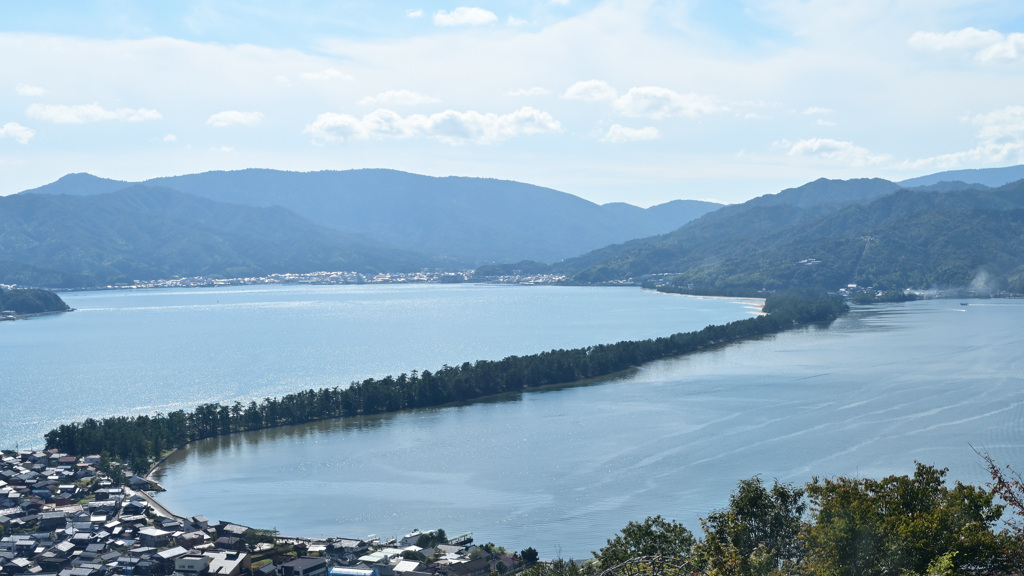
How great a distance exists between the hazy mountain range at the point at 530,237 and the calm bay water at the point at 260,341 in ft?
58.8

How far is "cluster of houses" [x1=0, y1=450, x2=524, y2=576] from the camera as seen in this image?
1210cm

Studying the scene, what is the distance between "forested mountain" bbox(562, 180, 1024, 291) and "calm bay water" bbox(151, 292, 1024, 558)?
146 feet

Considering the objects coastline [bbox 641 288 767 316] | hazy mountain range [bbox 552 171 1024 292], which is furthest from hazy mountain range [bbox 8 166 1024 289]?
coastline [bbox 641 288 767 316]

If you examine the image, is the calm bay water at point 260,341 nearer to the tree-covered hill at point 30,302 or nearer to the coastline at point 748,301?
the coastline at point 748,301

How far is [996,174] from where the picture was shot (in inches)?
A: 6718

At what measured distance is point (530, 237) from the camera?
183750 millimetres

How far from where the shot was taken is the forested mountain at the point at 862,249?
72.1m

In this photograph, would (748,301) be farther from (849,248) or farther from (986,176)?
(986,176)

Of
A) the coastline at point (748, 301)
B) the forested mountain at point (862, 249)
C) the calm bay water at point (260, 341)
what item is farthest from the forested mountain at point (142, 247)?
the coastline at point (748, 301)

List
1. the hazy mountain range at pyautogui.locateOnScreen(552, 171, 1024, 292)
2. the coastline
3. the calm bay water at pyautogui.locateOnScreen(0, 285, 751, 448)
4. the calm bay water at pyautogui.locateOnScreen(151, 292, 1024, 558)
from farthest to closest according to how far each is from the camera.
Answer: the hazy mountain range at pyautogui.locateOnScreen(552, 171, 1024, 292)
the coastline
the calm bay water at pyautogui.locateOnScreen(0, 285, 751, 448)
the calm bay water at pyautogui.locateOnScreen(151, 292, 1024, 558)

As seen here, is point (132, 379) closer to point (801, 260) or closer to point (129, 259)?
point (801, 260)

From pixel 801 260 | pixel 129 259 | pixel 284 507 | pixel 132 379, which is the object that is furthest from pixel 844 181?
pixel 284 507

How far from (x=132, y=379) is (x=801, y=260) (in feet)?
202

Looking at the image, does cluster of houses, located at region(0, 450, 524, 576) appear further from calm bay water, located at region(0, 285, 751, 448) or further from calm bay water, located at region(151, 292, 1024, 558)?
calm bay water, located at region(0, 285, 751, 448)
